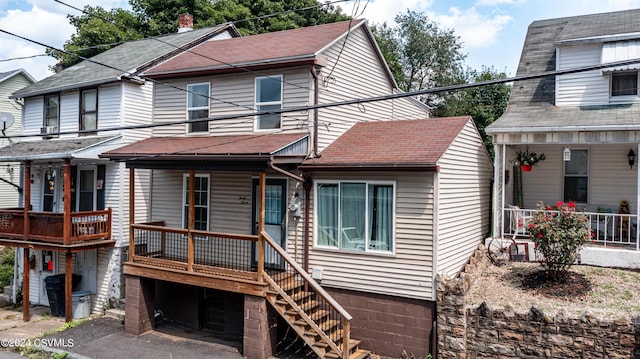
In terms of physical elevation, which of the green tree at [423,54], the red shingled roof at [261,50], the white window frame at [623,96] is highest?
the green tree at [423,54]

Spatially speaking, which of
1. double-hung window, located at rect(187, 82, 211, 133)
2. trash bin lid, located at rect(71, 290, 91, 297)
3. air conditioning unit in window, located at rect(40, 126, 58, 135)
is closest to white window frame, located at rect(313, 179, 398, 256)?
double-hung window, located at rect(187, 82, 211, 133)

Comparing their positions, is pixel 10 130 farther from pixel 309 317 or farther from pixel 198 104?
pixel 309 317

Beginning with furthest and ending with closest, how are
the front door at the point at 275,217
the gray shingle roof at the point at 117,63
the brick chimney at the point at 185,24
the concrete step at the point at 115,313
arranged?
the brick chimney at the point at 185,24 < the gray shingle roof at the point at 117,63 < the concrete step at the point at 115,313 < the front door at the point at 275,217

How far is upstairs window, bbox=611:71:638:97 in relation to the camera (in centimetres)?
1305

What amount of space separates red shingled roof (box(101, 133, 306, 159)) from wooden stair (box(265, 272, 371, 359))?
2.82 meters

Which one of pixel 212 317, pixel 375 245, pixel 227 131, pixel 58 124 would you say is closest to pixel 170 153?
pixel 227 131

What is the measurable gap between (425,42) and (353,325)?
24.2 m

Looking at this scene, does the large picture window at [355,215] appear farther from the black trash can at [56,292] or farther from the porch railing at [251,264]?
Answer: the black trash can at [56,292]

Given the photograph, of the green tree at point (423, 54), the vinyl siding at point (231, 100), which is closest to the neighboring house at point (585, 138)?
the vinyl siding at point (231, 100)

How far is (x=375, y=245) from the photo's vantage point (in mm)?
10398

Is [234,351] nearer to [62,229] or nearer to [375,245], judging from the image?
[375,245]

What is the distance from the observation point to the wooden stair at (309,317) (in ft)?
31.7

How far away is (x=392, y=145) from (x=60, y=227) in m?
9.66

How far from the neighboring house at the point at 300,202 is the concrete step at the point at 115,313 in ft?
3.55
